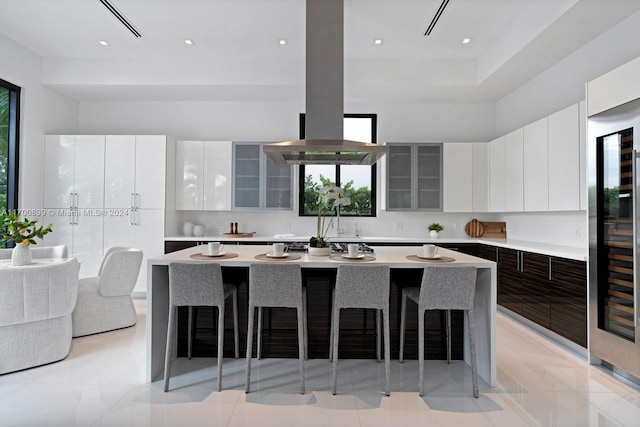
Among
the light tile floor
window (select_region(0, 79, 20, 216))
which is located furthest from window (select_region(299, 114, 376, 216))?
window (select_region(0, 79, 20, 216))

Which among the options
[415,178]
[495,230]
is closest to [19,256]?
[415,178]

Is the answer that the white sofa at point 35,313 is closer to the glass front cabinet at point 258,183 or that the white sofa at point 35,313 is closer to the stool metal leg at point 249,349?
the stool metal leg at point 249,349

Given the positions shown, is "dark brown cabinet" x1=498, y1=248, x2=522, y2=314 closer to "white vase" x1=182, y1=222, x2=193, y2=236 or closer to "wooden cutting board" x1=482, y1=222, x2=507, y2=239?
"wooden cutting board" x1=482, y1=222, x2=507, y2=239

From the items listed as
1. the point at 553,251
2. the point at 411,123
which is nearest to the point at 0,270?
the point at 553,251

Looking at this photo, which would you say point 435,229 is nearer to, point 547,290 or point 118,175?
point 547,290

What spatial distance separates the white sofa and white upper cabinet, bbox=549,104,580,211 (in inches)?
179

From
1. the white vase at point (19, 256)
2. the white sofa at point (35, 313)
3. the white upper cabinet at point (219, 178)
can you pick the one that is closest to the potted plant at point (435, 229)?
the white upper cabinet at point (219, 178)

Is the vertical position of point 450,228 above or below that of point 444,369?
above

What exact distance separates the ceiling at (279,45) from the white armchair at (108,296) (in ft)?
8.17

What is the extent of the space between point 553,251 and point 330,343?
2348 mm

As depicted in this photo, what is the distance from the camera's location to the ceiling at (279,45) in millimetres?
3893

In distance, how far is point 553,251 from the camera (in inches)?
150

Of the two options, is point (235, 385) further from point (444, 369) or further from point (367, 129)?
point (367, 129)

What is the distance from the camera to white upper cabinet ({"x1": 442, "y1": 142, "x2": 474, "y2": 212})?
222 inches
